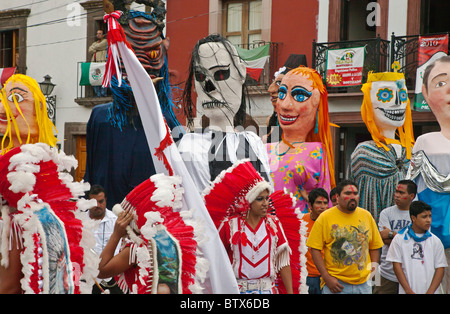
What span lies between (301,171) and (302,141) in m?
0.33

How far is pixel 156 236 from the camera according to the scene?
3369 millimetres

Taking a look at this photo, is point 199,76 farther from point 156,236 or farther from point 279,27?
point 279,27

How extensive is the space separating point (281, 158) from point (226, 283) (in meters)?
2.05

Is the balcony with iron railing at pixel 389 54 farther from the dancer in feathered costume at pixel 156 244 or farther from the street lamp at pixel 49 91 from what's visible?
the dancer in feathered costume at pixel 156 244

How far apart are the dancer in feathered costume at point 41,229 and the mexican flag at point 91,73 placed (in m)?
10.9

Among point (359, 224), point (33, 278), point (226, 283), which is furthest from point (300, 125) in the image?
point (33, 278)

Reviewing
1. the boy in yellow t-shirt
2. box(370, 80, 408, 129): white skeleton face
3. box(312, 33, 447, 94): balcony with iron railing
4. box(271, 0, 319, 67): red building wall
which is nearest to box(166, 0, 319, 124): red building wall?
Result: box(271, 0, 319, 67): red building wall

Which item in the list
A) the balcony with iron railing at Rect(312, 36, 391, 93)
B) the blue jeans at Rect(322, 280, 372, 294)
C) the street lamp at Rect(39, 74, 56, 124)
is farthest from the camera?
the street lamp at Rect(39, 74, 56, 124)

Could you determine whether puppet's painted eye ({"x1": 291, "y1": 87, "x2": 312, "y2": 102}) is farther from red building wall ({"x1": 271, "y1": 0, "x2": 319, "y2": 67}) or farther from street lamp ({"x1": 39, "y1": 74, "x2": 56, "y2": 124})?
street lamp ({"x1": 39, "y1": 74, "x2": 56, "y2": 124})

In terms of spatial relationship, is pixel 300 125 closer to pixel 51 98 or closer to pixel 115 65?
pixel 115 65

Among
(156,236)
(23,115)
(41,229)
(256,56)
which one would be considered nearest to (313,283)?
(23,115)

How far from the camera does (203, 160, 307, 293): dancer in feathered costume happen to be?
4242 millimetres

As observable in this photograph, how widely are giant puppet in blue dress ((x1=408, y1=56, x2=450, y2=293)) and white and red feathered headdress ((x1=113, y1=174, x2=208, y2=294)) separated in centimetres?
270

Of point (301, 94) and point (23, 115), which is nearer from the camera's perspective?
point (23, 115)
